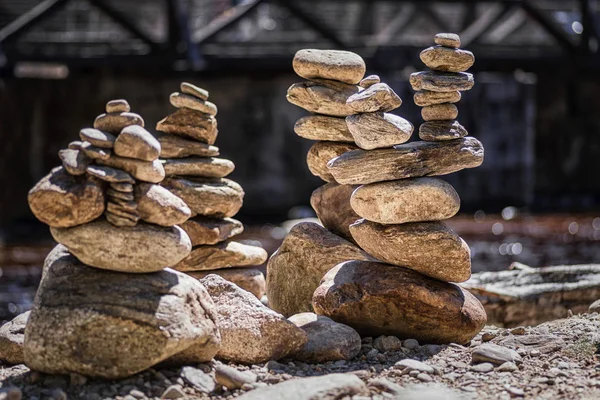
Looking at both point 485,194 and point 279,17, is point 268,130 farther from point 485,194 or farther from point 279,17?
point 279,17

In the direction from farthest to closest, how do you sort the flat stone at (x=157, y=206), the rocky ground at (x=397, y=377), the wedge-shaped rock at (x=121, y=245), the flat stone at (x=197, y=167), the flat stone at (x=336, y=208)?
1. the flat stone at (x=197, y=167)
2. the flat stone at (x=336, y=208)
3. the flat stone at (x=157, y=206)
4. the wedge-shaped rock at (x=121, y=245)
5. the rocky ground at (x=397, y=377)

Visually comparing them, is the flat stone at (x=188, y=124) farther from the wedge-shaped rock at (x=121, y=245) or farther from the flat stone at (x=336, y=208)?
the wedge-shaped rock at (x=121, y=245)

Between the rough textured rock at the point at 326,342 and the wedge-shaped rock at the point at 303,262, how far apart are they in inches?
38.7

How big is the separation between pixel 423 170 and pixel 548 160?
13858 millimetres

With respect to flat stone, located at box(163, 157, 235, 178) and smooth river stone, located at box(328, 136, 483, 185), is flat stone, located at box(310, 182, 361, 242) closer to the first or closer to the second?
flat stone, located at box(163, 157, 235, 178)

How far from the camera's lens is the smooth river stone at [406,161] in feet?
21.6

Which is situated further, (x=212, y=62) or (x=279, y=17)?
(x=279, y=17)

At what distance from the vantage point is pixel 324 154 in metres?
7.67

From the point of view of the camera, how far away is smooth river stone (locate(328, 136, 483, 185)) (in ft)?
21.6

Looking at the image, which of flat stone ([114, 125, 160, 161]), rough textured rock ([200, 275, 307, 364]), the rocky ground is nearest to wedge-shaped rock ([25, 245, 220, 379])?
the rocky ground

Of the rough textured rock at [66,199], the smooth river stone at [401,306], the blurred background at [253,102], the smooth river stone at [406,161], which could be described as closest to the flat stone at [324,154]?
the smooth river stone at [406,161]

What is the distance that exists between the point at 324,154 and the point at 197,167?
100 centimetres

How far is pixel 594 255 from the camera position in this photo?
14.1 metres

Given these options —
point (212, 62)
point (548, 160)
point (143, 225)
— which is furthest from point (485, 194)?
point (143, 225)
